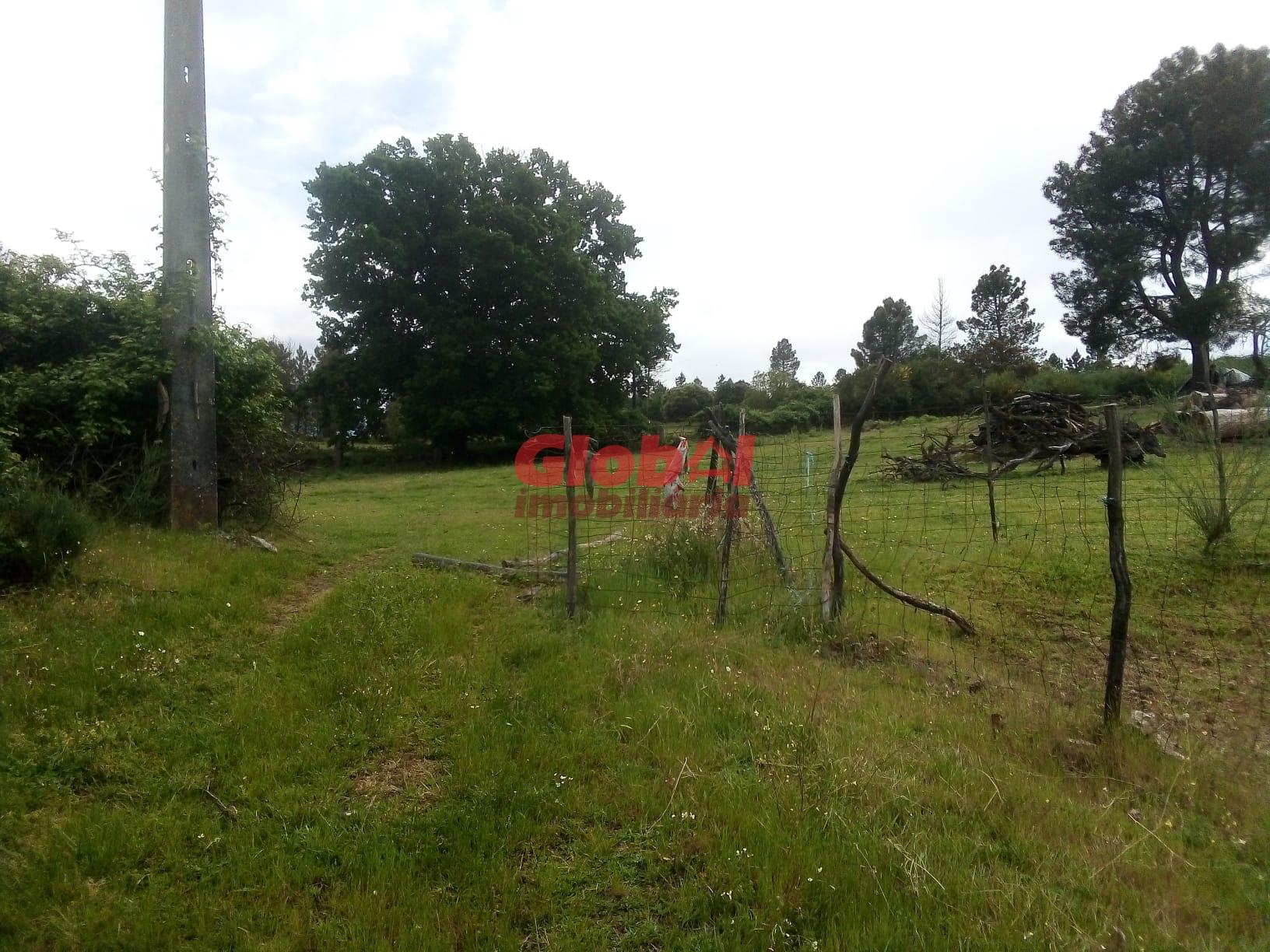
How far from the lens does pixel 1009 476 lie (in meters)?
14.7

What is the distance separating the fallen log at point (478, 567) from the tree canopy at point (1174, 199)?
111 ft

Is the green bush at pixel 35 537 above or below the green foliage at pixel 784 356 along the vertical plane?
below

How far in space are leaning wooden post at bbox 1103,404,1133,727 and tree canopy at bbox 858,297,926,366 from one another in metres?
55.7

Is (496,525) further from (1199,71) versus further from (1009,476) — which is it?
(1199,71)

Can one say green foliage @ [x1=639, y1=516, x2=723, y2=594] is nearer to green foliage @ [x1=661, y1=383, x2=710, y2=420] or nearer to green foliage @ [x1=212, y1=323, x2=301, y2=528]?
green foliage @ [x1=212, y1=323, x2=301, y2=528]

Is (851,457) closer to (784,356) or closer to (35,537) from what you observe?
(35,537)

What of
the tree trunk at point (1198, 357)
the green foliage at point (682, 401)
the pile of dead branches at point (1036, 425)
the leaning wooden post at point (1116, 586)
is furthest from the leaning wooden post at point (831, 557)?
the green foliage at point (682, 401)

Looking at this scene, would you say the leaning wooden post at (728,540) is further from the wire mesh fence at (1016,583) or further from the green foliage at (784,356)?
the green foliage at (784,356)

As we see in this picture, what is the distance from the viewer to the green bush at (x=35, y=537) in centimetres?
538

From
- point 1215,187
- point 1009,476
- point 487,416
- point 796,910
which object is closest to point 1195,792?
point 796,910

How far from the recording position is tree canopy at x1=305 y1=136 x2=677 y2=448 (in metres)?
27.9

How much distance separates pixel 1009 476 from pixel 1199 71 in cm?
3023

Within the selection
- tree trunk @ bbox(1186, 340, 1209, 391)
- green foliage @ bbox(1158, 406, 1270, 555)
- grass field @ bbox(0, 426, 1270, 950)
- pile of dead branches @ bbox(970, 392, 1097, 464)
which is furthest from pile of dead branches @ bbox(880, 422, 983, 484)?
tree trunk @ bbox(1186, 340, 1209, 391)

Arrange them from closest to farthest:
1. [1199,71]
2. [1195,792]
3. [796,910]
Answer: [796,910] < [1195,792] < [1199,71]
